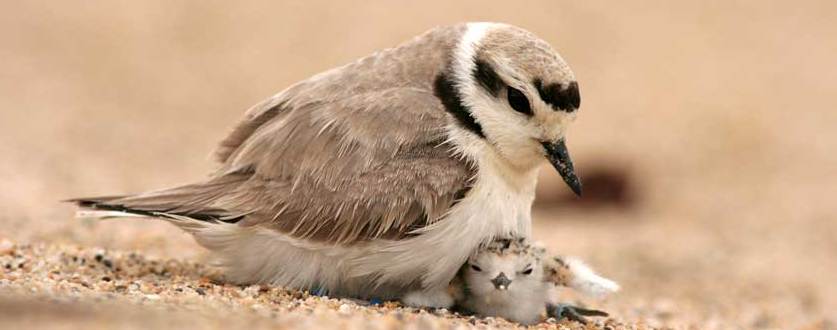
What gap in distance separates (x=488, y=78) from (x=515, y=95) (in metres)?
0.18

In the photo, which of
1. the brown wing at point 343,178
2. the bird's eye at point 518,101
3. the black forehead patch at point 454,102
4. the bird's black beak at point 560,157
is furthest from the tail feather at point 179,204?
the bird's black beak at point 560,157

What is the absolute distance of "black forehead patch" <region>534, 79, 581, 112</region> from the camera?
220 inches

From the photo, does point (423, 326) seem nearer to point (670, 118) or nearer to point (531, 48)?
point (531, 48)

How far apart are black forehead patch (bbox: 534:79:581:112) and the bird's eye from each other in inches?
4.0

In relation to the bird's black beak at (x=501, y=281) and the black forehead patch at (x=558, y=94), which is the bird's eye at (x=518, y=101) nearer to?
the black forehead patch at (x=558, y=94)

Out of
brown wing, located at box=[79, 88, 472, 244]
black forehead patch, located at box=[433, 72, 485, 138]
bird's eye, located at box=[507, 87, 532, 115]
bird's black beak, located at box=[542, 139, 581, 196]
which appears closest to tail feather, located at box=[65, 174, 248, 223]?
brown wing, located at box=[79, 88, 472, 244]

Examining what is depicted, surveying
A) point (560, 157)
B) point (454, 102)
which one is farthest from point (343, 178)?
point (560, 157)

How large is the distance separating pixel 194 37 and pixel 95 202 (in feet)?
32.9

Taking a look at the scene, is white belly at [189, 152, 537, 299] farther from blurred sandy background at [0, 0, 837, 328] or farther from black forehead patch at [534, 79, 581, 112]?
blurred sandy background at [0, 0, 837, 328]

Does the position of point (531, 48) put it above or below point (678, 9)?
below

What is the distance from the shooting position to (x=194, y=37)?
51.6 ft

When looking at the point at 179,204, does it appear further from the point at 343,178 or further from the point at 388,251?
the point at 388,251

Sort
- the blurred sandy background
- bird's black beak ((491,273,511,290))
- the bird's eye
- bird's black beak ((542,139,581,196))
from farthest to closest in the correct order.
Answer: the blurred sandy background, bird's black beak ((542,139,581,196)), the bird's eye, bird's black beak ((491,273,511,290))

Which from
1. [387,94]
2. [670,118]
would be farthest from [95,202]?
[670,118]
